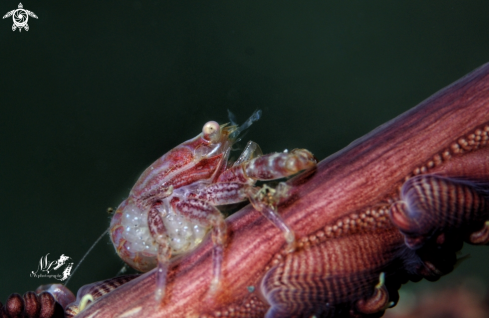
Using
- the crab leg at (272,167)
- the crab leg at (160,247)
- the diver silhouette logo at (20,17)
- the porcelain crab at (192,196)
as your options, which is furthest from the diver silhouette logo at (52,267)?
the diver silhouette logo at (20,17)

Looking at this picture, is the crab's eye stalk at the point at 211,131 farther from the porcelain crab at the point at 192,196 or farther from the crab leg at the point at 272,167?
the crab leg at the point at 272,167

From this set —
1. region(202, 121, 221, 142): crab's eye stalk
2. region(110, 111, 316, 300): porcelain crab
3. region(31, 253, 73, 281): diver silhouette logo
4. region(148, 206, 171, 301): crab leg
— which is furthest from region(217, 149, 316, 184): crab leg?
region(31, 253, 73, 281): diver silhouette logo

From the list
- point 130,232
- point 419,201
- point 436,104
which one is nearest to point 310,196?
point 419,201

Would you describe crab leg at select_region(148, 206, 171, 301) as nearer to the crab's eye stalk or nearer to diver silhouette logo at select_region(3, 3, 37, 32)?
the crab's eye stalk

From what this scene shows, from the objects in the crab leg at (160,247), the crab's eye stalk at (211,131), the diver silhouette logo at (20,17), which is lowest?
the crab leg at (160,247)

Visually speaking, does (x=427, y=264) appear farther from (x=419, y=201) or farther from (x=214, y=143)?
(x=214, y=143)

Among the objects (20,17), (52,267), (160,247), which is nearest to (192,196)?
(160,247)

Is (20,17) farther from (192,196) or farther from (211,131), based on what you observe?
(192,196)

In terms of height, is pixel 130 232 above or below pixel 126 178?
below
